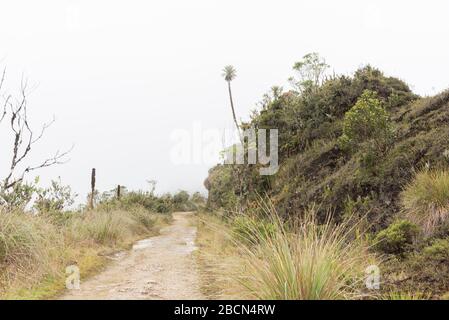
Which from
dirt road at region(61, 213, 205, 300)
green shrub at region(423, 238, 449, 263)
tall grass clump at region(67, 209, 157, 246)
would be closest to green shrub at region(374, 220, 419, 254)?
green shrub at region(423, 238, 449, 263)

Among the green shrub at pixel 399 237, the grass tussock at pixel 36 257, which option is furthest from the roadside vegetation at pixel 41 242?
the green shrub at pixel 399 237

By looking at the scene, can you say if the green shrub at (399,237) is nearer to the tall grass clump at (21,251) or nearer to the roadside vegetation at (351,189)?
the roadside vegetation at (351,189)

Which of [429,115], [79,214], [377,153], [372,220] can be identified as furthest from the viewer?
[79,214]

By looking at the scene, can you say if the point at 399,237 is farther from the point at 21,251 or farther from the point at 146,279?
the point at 21,251

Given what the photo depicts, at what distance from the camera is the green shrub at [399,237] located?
7469 mm

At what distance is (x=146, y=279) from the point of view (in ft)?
26.5

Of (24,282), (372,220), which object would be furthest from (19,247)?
(372,220)

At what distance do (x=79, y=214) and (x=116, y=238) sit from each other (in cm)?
230

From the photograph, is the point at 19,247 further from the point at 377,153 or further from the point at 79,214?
the point at 377,153

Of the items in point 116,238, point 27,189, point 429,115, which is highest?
point 429,115

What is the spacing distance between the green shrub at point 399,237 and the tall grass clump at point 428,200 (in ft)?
0.83

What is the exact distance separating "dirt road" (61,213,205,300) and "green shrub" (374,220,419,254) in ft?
11.8

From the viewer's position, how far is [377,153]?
11469 mm

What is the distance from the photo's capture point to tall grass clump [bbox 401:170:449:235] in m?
7.54
